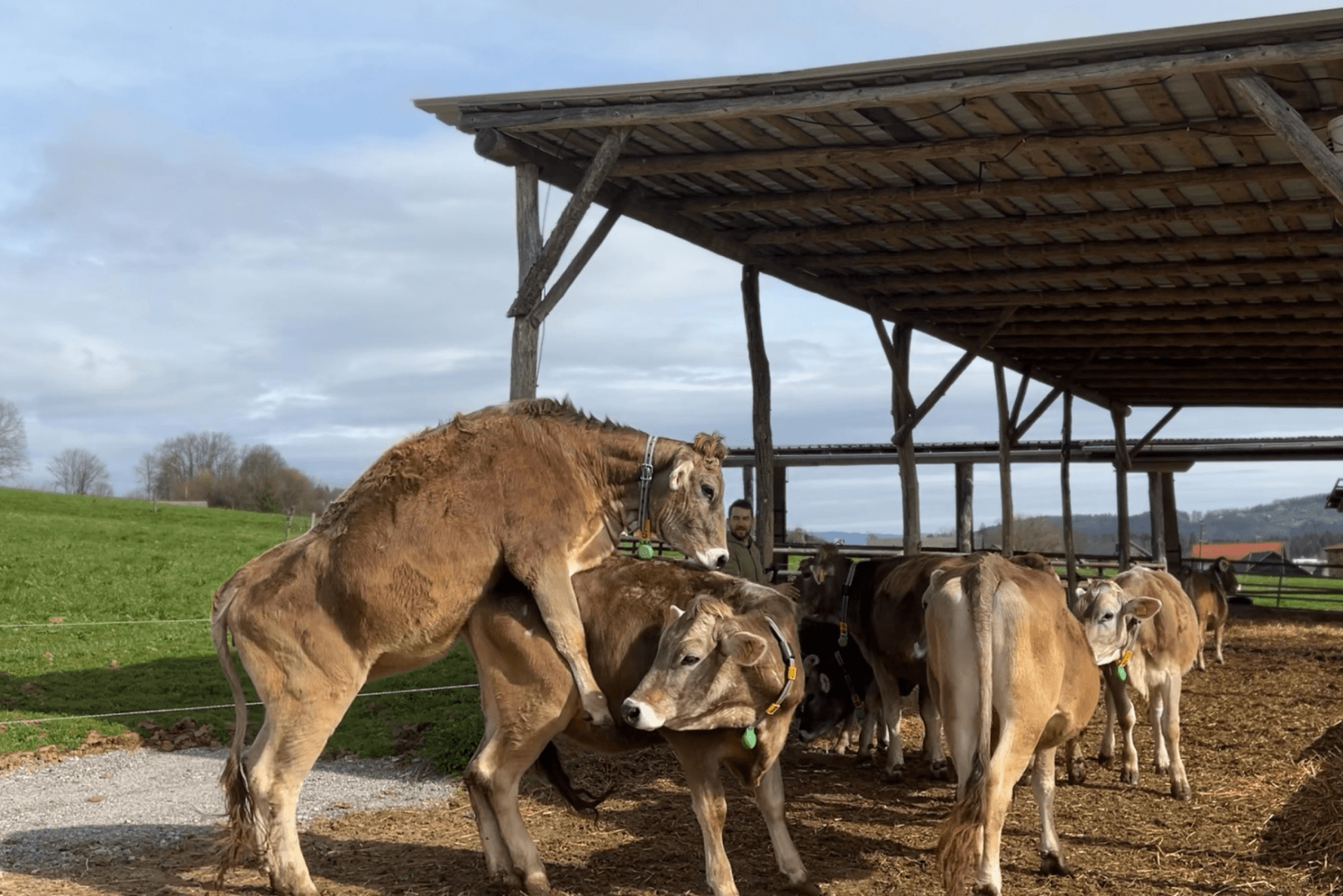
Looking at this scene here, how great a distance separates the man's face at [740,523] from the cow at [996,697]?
3587 mm

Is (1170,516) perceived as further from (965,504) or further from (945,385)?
(945,385)

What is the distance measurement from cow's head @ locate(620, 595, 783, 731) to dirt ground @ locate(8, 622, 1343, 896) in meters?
0.93

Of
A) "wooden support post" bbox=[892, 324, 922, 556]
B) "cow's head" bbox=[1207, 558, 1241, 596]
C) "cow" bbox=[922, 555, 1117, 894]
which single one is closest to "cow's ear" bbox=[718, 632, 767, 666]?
"cow" bbox=[922, 555, 1117, 894]

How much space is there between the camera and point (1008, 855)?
21.2 feet

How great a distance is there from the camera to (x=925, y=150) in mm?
8766

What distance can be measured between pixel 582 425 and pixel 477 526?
82cm

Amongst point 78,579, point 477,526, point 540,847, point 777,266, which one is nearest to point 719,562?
point 477,526

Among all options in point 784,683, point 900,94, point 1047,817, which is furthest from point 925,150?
point 1047,817

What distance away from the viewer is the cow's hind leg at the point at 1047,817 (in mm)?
6180

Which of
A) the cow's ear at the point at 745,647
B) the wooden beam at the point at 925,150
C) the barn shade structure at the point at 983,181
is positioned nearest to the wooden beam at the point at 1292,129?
the barn shade structure at the point at 983,181

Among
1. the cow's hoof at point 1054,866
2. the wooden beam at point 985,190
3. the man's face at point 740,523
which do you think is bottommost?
the cow's hoof at point 1054,866

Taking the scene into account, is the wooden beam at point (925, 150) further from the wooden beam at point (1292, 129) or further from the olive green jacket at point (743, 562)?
the olive green jacket at point (743, 562)

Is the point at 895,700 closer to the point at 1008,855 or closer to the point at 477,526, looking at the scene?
the point at 1008,855

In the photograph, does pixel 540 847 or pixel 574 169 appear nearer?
pixel 540 847
